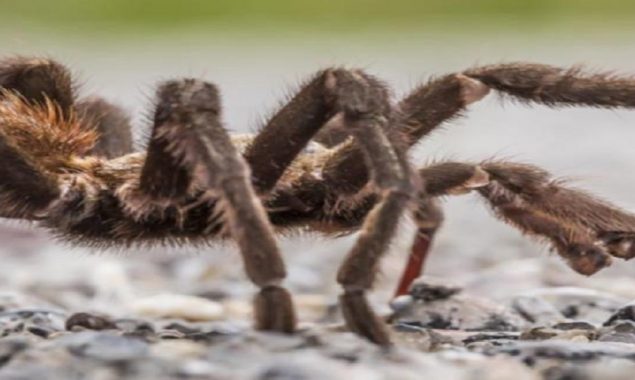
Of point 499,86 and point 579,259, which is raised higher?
point 499,86

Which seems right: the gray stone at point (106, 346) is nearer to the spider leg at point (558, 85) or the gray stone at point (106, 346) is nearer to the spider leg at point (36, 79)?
the spider leg at point (558, 85)

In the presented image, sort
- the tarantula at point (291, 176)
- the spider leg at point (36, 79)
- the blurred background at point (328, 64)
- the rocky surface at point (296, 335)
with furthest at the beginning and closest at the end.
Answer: the blurred background at point (328, 64) → the spider leg at point (36, 79) → the tarantula at point (291, 176) → the rocky surface at point (296, 335)

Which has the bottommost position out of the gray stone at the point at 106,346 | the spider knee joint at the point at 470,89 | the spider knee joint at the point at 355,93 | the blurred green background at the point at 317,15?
the gray stone at the point at 106,346

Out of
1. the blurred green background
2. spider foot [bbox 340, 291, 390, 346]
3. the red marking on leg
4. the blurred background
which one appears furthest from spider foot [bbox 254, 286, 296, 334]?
the blurred green background

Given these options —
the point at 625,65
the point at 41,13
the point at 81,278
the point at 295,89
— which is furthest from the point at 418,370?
the point at 41,13

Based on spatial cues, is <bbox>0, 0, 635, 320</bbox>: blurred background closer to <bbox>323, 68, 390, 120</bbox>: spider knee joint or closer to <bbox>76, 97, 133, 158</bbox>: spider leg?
<bbox>76, 97, 133, 158</bbox>: spider leg

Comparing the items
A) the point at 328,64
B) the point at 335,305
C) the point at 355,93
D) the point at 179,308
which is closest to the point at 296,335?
the point at 355,93

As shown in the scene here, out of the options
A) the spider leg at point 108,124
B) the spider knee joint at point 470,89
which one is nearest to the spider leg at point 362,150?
the spider knee joint at point 470,89

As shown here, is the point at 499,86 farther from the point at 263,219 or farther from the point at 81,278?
the point at 81,278
